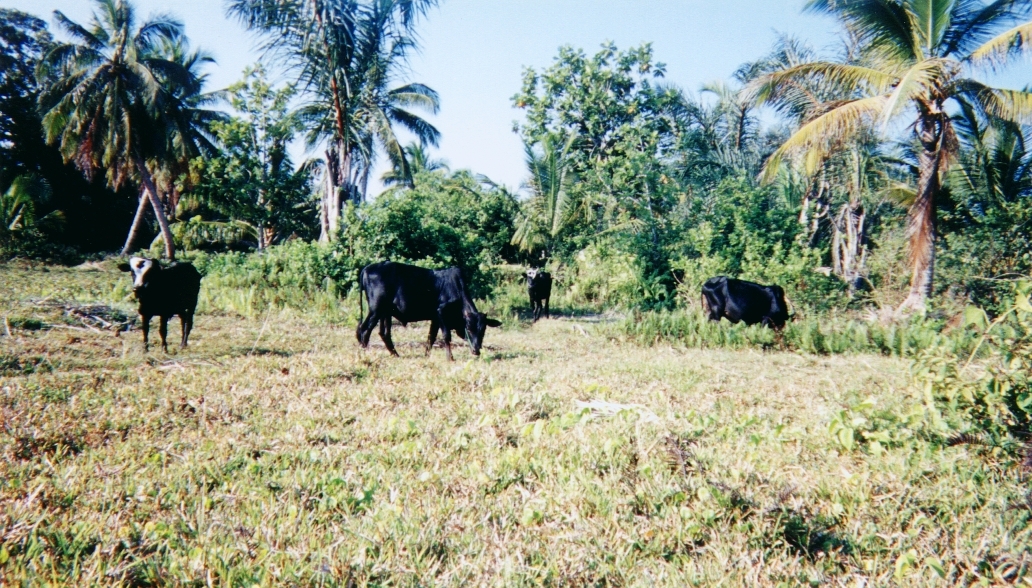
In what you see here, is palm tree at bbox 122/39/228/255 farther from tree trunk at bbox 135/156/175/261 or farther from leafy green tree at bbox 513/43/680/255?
leafy green tree at bbox 513/43/680/255

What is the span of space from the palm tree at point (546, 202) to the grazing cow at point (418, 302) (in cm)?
925

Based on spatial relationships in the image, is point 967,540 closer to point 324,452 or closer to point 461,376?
point 324,452

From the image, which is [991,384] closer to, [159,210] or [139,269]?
[139,269]

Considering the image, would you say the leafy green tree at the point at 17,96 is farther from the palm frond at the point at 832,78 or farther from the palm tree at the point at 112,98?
the palm frond at the point at 832,78

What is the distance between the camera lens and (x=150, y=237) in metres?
26.0

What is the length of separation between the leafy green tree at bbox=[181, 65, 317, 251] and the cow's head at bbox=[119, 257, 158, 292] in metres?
10.9

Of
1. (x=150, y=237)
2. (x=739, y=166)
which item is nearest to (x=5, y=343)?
(x=739, y=166)

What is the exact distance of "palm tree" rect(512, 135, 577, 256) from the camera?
53.2 feet

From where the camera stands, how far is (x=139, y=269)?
6648 mm

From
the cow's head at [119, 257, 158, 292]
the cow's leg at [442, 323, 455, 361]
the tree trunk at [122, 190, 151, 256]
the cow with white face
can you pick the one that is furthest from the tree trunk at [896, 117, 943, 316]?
the tree trunk at [122, 190, 151, 256]

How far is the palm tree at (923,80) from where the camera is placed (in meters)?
9.15

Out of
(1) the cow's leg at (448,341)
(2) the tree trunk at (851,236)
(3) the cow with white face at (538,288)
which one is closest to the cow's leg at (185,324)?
(1) the cow's leg at (448,341)

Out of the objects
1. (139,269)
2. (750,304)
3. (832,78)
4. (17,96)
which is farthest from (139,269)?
(17,96)

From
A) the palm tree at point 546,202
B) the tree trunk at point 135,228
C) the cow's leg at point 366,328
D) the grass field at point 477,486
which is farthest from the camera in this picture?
the tree trunk at point 135,228
